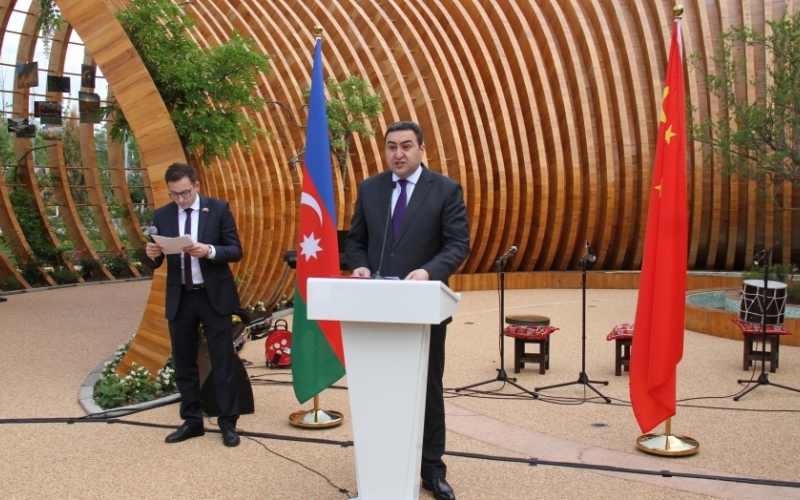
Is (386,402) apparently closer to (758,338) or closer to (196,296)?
(196,296)

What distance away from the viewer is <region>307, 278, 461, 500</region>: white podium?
3.27 m

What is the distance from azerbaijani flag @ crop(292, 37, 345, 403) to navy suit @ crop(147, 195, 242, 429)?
572mm

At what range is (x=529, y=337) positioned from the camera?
7.24m

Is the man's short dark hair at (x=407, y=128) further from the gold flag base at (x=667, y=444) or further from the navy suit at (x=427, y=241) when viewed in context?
the gold flag base at (x=667, y=444)

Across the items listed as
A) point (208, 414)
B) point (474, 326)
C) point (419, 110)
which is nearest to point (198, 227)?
point (208, 414)

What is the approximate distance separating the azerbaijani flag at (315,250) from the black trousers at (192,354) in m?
0.60

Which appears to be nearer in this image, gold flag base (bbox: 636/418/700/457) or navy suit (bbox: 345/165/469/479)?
navy suit (bbox: 345/165/469/479)

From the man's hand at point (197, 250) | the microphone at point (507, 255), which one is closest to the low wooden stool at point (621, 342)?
the microphone at point (507, 255)

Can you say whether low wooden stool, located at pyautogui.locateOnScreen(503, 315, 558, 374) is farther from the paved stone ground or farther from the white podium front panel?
the white podium front panel

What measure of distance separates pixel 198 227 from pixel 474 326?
5.96 meters

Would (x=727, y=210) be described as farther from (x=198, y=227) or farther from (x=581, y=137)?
(x=198, y=227)

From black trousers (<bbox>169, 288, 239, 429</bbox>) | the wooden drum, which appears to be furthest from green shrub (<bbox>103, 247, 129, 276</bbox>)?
black trousers (<bbox>169, 288, 239, 429</bbox>)

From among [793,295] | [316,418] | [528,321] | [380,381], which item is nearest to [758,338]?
[528,321]

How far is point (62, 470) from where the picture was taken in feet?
14.5
